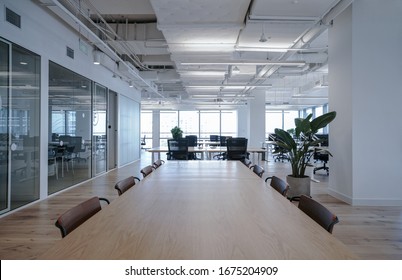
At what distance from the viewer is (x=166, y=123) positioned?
52.2 feet

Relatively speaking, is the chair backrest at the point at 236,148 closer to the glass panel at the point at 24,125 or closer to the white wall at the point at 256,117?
the glass panel at the point at 24,125

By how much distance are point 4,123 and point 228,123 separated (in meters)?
13.6

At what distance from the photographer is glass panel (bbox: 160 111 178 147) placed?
15.8 m

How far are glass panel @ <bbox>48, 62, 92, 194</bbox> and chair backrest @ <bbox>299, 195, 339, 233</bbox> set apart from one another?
4483 millimetres

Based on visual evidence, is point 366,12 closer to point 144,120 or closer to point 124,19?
point 124,19

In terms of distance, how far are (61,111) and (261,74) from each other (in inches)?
197

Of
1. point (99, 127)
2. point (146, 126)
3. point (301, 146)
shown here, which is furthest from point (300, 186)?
point (146, 126)

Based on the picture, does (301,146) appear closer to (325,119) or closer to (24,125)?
(325,119)

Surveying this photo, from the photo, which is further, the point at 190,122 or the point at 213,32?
the point at 190,122

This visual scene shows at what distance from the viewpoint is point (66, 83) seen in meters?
5.09

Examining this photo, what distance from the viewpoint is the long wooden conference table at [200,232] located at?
0.89 m

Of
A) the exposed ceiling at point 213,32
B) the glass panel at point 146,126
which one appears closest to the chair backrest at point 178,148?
the exposed ceiling at point 213,32

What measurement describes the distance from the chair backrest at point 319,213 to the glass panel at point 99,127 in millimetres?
5870
